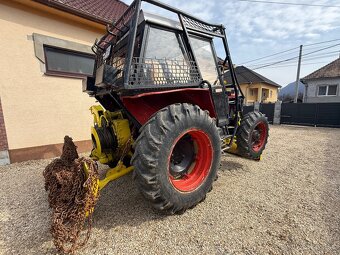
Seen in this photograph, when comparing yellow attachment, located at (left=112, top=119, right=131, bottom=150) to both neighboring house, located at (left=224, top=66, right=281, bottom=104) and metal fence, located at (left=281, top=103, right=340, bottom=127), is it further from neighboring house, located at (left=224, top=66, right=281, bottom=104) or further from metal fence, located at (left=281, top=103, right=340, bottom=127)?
neighboring house, located at (left=224, top=66, right=281, bottom=104)

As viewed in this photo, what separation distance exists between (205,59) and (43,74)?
3.81m

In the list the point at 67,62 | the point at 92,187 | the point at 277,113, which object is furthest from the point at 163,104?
the point at 277,113

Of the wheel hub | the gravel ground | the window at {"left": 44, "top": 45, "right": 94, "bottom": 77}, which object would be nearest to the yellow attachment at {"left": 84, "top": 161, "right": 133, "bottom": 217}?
the gravel ground

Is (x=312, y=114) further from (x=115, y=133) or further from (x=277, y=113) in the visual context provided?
(x=115, y=133)

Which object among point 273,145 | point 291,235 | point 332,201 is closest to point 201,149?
point 291,235

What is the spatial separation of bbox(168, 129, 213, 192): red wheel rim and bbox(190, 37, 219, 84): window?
918 mm

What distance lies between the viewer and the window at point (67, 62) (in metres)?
4.68

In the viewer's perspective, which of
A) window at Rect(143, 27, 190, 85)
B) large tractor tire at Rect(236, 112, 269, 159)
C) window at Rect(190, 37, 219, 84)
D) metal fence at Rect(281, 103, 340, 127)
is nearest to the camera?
window at Rect(143, 27, 190, 85)

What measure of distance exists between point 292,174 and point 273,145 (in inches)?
102

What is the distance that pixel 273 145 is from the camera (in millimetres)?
5871

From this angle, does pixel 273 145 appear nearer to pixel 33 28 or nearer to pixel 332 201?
pixel 332 201

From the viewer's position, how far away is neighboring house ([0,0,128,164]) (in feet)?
13.4

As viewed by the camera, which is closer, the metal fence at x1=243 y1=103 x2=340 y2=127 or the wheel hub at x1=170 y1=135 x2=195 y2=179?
the wheel hub at x1=170 y1=135 x2=195 y2=179

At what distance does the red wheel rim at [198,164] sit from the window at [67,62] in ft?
13.2
